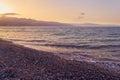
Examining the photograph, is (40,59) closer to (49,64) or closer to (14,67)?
(49,64)

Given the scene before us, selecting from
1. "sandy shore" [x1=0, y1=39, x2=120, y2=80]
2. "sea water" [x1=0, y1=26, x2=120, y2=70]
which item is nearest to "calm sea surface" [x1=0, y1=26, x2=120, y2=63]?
"sea water" [x1=0, y1=26, x2=120, y2=70]

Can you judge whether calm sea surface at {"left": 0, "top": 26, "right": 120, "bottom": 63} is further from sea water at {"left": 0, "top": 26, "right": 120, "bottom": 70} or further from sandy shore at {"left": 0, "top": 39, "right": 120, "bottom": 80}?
sandy shore at {"left": 0, "top": 39, "right": 120, "bottom": 80}

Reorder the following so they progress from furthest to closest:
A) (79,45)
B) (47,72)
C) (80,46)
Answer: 1. (79,45)
2. (80,46)
3. (47,72)

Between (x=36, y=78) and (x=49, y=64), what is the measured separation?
13.9 feet

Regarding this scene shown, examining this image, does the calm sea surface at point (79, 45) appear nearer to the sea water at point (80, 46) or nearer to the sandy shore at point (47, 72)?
the sea water at point (80, 46)

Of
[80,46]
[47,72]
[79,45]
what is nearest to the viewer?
[47,72]

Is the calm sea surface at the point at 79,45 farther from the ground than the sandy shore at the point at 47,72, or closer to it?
closer to it

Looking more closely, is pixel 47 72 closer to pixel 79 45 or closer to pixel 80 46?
pixel 80 46

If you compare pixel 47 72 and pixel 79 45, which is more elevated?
pixel 47 72

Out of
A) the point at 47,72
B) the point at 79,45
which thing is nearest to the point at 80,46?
the point at 79,45

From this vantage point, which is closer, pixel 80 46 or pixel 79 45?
pixel 80 46

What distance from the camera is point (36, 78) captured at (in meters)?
15.5

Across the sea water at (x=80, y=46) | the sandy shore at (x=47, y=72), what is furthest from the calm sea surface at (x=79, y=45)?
the sandy shore at (x=47, y=72)

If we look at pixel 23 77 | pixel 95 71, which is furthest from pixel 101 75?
pixel 23 77
